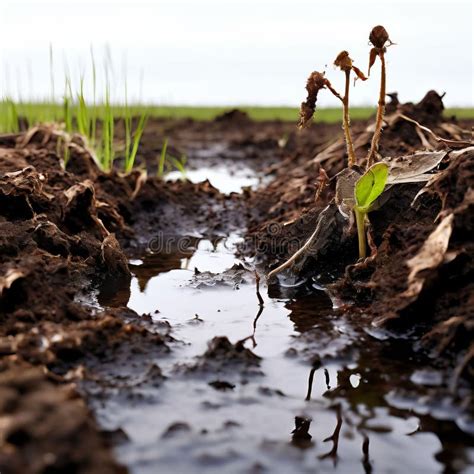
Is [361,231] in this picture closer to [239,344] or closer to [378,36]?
[378,36]

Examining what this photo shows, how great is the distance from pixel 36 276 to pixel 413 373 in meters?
1.43

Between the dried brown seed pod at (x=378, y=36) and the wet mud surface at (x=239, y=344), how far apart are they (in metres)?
0.58

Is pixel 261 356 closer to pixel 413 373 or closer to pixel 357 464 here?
pixel 413 373

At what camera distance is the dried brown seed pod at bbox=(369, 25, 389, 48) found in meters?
2.75

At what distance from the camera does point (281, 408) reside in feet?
6.44

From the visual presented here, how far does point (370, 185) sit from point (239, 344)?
981mm

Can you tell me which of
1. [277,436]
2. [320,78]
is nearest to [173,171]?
[320,78]

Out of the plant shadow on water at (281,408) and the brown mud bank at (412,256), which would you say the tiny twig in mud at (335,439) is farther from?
the brown mud bank at (412,256)

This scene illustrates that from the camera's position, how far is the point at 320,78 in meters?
2.95

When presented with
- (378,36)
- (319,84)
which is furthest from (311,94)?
(378,36)

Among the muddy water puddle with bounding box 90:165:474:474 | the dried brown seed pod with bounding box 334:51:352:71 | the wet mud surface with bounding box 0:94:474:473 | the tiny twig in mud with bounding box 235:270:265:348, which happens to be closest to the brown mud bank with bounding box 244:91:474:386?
the wet mud surface with bounding box 0:94:474:473

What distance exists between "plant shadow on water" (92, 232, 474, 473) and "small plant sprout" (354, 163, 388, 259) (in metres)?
0.41

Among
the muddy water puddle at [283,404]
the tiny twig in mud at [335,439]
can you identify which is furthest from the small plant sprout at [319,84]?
the tiny twig in mud at [335,439]

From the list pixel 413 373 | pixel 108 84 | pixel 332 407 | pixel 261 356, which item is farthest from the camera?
pixel 108 84
